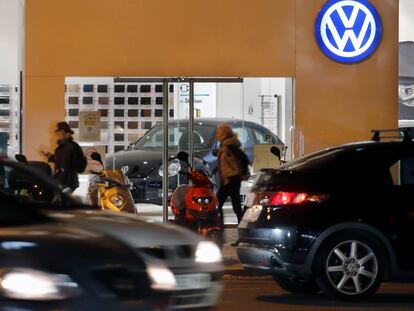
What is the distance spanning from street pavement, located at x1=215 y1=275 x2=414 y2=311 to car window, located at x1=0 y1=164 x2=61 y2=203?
2.17 meters

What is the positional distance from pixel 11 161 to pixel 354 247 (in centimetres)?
361

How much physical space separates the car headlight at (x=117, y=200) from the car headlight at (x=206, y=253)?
773 cm

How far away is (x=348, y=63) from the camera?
62.5 feet

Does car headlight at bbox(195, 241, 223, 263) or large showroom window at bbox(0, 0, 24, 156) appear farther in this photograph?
large showroom window at bbox(0, 0, 24, 156)

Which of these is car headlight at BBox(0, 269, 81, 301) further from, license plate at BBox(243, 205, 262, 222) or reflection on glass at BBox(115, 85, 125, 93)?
reflection on glass at BBox(115, 85, 125, 93)

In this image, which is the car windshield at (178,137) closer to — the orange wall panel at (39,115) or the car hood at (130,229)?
the orange wall panel at (39,115)

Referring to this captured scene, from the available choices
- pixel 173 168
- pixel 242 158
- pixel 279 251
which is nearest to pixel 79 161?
pixel 173 168

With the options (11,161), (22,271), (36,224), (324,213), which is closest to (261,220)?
(324,213)

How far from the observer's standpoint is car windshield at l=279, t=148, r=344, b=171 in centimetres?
1182

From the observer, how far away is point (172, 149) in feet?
62.3

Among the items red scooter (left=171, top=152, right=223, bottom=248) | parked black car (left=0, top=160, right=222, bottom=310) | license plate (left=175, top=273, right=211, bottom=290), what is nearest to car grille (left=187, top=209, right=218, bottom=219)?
red scooter (left=171, top=152, right=223, bottom=248)

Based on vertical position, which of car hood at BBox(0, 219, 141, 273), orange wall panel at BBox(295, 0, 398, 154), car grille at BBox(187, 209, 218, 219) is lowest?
car grille at BBox(187, 209, 218, 219)

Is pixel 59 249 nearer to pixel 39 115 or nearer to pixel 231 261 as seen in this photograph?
pixel 231 261

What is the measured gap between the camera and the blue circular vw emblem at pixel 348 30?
61.8 ft
